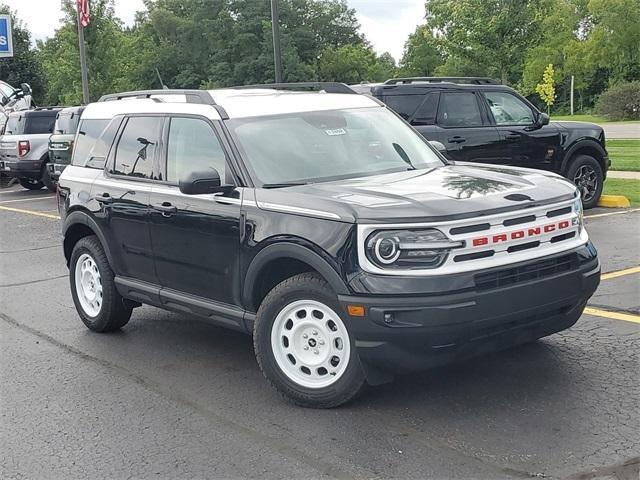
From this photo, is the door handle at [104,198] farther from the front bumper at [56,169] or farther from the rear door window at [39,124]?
the rear door window at [39,124]

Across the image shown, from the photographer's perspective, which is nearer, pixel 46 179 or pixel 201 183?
pixel 201 183

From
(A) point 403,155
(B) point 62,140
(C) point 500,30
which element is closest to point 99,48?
(B) point 62,140

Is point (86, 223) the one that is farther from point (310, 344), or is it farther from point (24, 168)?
point (24, 168)

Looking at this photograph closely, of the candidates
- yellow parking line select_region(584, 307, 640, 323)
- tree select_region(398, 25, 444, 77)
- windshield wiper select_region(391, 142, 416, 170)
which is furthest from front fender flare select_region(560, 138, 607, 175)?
tree select_region(398, 25, 444, 77)

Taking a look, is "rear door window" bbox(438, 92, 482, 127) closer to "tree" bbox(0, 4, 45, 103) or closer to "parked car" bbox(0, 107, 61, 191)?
"parked car" bbox(0, 107, 61, 191)

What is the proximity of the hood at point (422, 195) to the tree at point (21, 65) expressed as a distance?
47.3 metres

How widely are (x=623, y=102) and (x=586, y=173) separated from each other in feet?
140

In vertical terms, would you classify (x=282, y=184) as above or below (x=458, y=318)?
above

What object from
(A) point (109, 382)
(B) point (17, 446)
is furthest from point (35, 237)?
(B) point (17, 446)

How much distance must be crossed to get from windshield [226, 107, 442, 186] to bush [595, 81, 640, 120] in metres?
49.3

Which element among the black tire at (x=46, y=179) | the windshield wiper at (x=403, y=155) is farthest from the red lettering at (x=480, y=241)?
the black tire at (x=46, y=179)

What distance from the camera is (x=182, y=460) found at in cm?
422

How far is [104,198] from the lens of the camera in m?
6.44

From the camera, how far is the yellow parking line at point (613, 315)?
6.32 m
